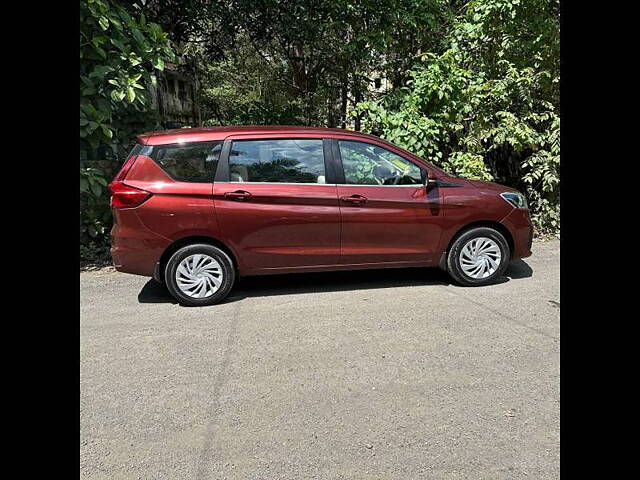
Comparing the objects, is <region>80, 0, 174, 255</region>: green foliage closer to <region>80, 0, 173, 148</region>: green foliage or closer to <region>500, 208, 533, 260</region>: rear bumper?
<region>80, 0, 173, 148</region>: green foliage

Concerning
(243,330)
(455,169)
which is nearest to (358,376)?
(243,330)

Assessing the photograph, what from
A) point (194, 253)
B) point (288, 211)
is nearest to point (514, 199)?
point (288, 211)

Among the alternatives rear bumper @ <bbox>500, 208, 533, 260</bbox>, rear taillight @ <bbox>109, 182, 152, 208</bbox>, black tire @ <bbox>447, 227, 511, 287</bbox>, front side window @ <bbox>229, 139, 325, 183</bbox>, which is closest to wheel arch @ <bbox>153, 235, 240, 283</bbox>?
rear taillight @ <bbox>109, 182, 152, 208</bbox>

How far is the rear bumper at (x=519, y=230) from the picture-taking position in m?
5.03

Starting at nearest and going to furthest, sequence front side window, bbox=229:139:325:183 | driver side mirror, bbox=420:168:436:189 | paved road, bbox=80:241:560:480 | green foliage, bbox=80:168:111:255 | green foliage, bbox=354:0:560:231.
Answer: paved road, bbox=80:241:560:480 → front side window, bbox=229:139:325:183 → driver side mirror, bbox=420:168:436:189 → green foliage, bbox=80:168:111:255 → green foliage, bbox=354:0:560:231

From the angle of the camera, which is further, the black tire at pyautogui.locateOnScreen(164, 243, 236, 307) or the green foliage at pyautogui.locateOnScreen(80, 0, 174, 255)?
the green foliage at pyautogui.locateOnScreen(80, 0, 174, 255)

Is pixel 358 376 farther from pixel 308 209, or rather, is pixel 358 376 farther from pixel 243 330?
pixel 308 209

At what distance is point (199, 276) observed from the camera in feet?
14.8

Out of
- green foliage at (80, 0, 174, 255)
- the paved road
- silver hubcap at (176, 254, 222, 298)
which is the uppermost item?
green foliage at (80, 0, 174, 255)

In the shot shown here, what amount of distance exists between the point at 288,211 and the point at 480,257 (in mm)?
2165

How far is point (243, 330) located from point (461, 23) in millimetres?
6821

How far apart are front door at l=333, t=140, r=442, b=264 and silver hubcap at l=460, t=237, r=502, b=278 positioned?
1.26ft

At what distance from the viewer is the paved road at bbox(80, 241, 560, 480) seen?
2285 millimetres

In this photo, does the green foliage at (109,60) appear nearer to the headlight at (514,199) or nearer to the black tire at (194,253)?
the black tire at (194,253)
